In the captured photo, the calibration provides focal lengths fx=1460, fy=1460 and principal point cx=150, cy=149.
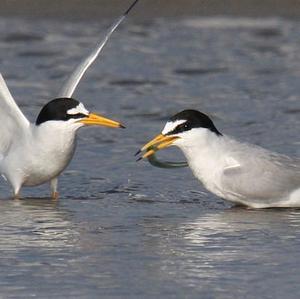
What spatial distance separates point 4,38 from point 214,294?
393 inches

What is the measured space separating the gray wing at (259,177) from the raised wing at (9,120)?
5.15 feet

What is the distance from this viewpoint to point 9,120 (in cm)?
1024

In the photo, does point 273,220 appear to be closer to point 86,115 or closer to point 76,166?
point 86,115

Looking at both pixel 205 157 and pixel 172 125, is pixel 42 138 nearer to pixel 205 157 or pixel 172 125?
pixel 172 125

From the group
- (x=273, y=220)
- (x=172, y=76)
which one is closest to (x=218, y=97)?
(x=172, y=76)

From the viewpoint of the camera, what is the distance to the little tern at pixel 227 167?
9.47 metres

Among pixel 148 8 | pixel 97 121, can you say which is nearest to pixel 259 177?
pixel 97 121

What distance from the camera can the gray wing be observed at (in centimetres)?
950

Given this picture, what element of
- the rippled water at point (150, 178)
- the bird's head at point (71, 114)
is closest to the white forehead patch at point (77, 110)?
the bird's head at point (71, 114)

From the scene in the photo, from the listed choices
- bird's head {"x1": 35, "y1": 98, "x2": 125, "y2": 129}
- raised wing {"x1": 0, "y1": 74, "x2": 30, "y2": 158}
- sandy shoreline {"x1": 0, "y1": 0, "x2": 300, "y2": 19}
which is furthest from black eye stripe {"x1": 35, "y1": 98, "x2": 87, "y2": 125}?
sandy shoreline {"x1": 0, "y1": 0, "x2": 300, "y2": 19}

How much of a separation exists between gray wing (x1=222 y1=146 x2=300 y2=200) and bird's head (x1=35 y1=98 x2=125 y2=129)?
2.77 feet

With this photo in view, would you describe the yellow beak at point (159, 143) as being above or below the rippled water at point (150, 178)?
above

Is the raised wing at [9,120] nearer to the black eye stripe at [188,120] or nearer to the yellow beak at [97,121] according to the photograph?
the yellow beak at [97,121]

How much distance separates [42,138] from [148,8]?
8784 millimetres
